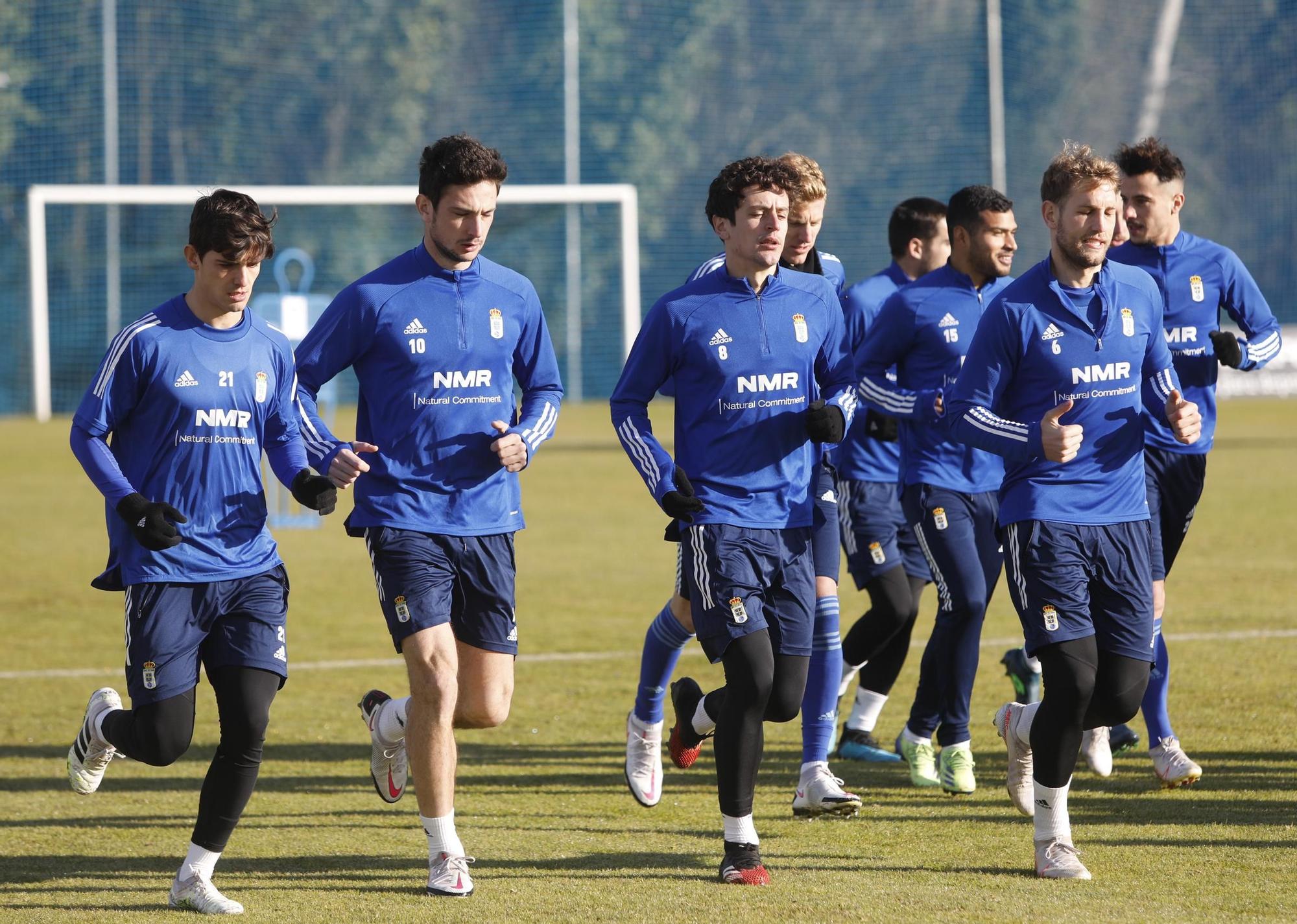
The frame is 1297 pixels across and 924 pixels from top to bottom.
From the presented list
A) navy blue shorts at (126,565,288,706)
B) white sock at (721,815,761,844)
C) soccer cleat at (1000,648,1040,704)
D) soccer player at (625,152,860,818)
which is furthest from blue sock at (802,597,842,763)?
navy blue shorts at (126,565,288,706)

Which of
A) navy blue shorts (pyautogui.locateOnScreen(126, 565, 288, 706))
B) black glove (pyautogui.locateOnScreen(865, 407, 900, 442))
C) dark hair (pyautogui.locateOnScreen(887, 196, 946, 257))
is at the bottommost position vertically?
navy blue shorts (pyautogui.locateOnScreen(126, 565, 288, 706))

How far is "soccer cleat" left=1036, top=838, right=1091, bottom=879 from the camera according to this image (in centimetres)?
536

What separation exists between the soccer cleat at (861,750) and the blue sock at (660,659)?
1.12 meters

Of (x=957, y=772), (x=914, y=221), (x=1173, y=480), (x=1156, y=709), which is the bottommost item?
(x=957, y=772)

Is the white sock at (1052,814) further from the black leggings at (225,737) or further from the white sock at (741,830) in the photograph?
the black leggings at (225,737)

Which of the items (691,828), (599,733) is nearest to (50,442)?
(599,733)

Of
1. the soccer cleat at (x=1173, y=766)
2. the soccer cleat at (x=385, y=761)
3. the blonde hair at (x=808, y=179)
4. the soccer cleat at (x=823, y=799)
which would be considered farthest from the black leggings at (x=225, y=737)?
the soccer cleat at (x=1173, y=766)

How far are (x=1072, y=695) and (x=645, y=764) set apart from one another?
185 centimetres

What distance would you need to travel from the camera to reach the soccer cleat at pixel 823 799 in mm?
6180

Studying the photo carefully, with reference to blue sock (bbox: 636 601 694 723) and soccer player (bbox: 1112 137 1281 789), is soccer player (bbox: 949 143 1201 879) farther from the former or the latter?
blue sock (bbox: 636 601 694 723)

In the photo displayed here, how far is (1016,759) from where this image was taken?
230 inches

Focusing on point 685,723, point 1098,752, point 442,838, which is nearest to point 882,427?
point 1098,752

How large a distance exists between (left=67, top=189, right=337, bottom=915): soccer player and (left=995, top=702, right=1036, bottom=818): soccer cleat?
236cm

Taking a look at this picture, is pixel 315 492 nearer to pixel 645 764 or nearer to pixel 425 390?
pixel 425 390
